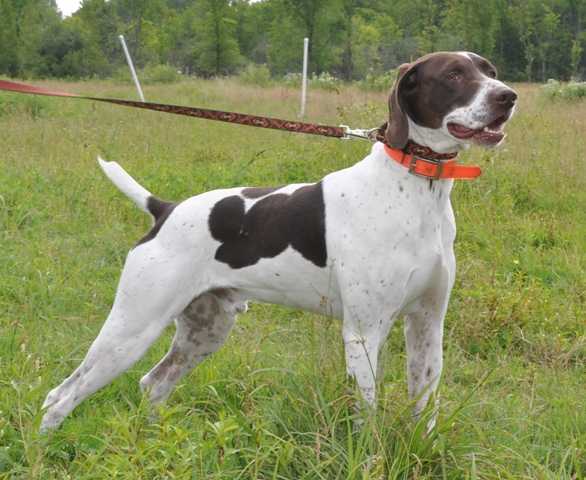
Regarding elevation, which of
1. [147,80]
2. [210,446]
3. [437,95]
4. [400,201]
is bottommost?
[147,80]

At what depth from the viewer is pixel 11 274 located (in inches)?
195

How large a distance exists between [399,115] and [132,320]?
1249 mm

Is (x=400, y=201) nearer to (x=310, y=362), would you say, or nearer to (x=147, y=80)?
(x=310, y=362)

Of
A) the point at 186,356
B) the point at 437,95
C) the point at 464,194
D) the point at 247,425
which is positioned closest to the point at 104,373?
the point at 186,356

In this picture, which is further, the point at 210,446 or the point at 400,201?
the point at 400,201

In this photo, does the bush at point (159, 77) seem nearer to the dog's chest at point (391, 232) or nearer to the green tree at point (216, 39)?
the green tree at point (216, 39)

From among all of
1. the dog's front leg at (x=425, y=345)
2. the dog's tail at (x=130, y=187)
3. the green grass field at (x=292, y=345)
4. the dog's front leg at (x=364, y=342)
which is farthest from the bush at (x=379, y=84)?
the dog's front leg at (x=364, y=342)

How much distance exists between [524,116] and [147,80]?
19.3 metres

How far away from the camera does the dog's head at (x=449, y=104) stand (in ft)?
8.69

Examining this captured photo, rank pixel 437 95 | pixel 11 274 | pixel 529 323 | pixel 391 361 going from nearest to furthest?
pixel 437 95, pixel 391 361, pixel 529 323, pixel 11 274

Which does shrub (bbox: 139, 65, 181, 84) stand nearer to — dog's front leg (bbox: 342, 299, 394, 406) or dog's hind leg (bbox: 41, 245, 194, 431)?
dog's hind leg (bbox: 41, 245, 194, 431)

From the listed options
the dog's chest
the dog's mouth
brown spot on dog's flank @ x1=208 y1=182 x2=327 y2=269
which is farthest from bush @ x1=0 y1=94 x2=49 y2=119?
the dog's mouth

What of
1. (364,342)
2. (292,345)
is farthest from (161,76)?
(364,342)

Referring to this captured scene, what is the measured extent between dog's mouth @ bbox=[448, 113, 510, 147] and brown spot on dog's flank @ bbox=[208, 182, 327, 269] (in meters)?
0.56
